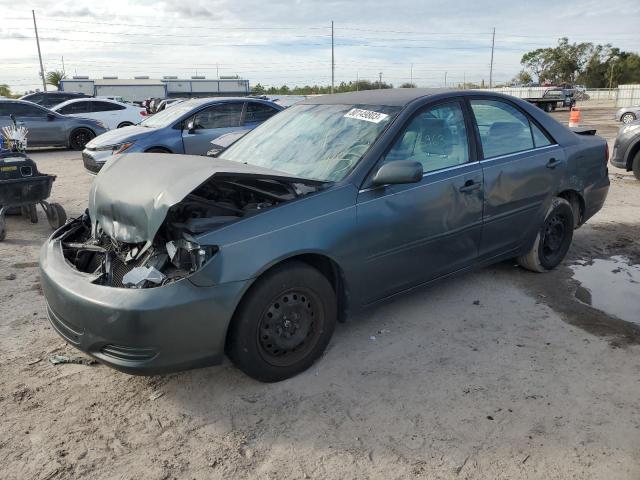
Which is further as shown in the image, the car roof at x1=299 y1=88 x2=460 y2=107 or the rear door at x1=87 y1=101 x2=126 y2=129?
the rear door at x1=87 y1=101 x2=126 y2=129

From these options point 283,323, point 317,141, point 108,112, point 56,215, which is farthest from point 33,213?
point 108,112

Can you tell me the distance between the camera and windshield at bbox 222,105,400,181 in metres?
3.48

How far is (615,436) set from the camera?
2615 millimetres

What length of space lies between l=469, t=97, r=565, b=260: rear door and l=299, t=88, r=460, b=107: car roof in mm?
413

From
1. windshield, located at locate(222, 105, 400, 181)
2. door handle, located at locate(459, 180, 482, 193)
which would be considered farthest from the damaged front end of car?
door handle, located at locate(459, 180, 482, 193)

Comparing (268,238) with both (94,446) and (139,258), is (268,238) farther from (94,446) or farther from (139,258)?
(94,446)

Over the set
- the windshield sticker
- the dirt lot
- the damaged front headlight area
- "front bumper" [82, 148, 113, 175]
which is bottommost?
the dirt lot

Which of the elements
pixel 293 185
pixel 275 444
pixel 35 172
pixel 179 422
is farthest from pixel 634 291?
pixel 35 172

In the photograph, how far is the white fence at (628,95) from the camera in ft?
122

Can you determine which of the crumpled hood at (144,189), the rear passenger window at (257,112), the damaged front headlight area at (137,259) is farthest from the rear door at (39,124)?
the damaged front headlight area at (137,259)

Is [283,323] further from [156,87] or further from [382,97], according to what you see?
[156,87]

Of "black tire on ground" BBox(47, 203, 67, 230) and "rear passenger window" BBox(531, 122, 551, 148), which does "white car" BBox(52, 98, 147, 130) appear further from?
"rear passenger window" BBox(531, 122, 551, 148)

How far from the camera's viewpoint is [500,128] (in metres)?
4.25

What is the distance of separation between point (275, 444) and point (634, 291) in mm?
3505
